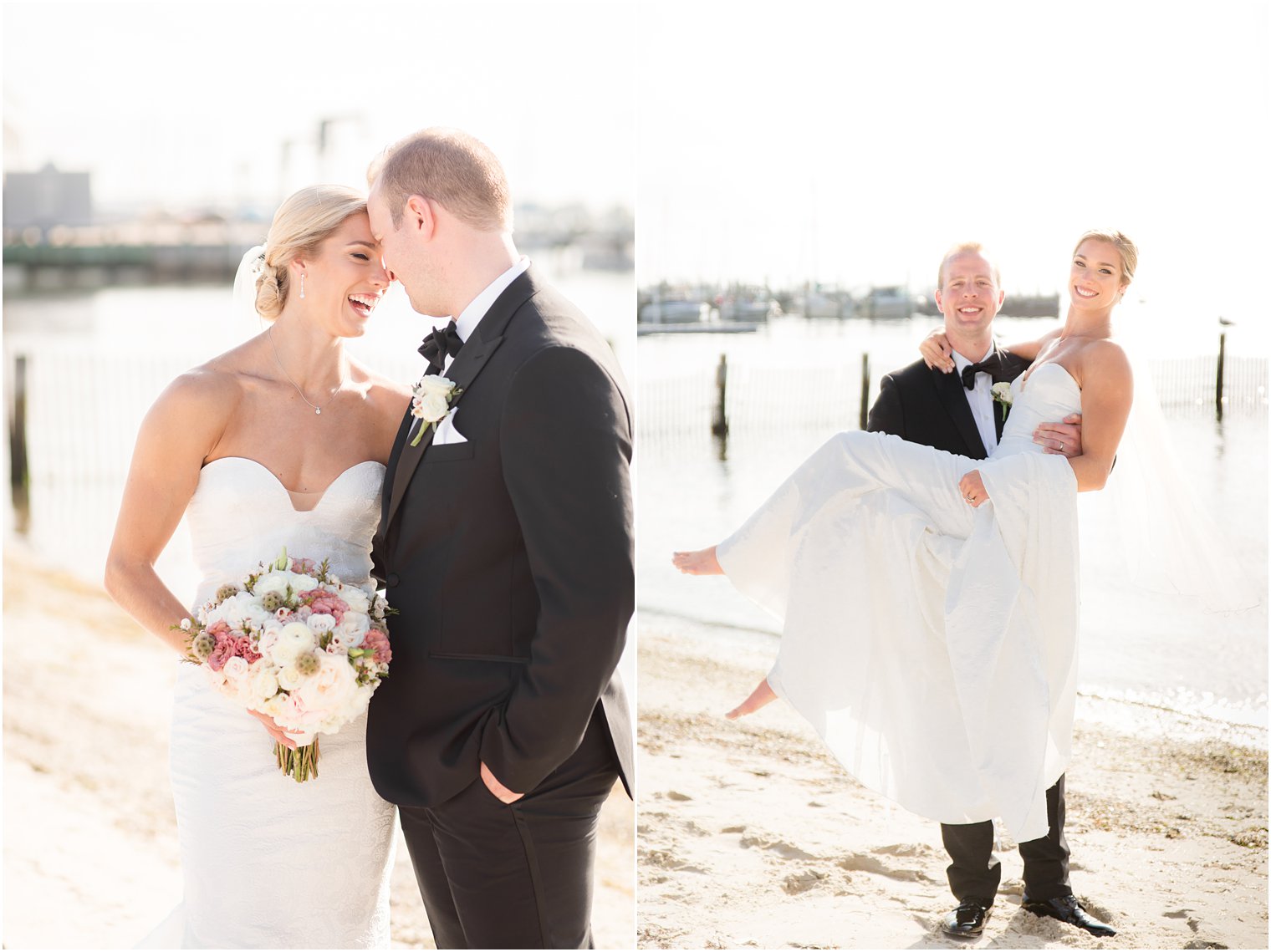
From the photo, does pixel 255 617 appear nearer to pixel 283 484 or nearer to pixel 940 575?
pixel 283 484

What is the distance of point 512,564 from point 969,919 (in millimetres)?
2662

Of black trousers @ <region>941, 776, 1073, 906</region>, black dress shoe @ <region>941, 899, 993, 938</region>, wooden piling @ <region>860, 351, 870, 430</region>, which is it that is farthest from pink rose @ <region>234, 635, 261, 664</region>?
wooden piling @ <region>860, 351, 870, 430</region>

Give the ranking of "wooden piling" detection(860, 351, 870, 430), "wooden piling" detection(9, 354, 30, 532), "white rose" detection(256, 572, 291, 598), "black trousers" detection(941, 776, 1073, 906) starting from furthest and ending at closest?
"wooden piling" detection(860, 351, 870, 430)
"wooden piling" detection(9, 354, 30, 532)
"black trousers" detection(941, 776, 1073, 906)
"white rose" detection(256, 572, 291, 598)

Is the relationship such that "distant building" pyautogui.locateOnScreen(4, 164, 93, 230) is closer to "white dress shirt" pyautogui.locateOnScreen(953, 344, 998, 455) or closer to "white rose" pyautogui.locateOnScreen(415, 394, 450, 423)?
"white dress shirt" pyautogui.locateOnScreen(953, 344, 998, 455)

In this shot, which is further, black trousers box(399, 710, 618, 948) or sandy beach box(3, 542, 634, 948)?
sandy beach box(3, 542, 634, 948)

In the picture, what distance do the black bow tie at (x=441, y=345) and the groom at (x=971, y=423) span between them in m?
2.10

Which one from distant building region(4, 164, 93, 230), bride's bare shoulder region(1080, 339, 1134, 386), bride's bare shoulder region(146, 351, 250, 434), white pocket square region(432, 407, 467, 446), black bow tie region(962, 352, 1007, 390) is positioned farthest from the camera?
distant building region(4, 164, 93, 230)

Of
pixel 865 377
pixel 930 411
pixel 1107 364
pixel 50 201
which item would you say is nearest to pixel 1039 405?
pixel 1107 364

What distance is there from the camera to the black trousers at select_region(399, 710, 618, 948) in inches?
87.2

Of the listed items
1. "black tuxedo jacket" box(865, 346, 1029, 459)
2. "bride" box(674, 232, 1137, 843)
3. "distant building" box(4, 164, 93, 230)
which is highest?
"distant building" box(4, 164, 93, 230)

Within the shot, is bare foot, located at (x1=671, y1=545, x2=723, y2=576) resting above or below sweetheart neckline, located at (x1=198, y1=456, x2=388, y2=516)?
below

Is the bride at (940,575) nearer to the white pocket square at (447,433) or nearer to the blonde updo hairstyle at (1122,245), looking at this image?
the blonde updo hairstyle at (1122,245)

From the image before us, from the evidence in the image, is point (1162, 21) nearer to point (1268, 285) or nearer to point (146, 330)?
point (1268, 285)

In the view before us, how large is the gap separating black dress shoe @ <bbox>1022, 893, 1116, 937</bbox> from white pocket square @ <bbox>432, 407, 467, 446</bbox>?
301 centimetres
